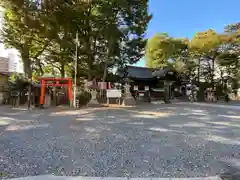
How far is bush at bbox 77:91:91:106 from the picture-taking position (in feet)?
36.5

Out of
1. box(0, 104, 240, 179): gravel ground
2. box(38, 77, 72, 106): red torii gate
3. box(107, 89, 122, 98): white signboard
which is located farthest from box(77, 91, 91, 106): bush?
box(0, 104, 240, 179): gravel ground

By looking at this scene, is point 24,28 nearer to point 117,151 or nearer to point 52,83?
point 52,83

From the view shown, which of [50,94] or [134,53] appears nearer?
[50,94]

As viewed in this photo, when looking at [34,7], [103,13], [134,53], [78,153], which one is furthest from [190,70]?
[78,153]

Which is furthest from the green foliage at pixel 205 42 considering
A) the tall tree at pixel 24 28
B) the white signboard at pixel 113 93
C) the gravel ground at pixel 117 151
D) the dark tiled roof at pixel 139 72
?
the gravel ground at pixel 117 151

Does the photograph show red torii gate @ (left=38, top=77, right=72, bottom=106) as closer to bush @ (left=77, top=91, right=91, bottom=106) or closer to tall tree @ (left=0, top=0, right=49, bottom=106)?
tall tree @ (left=0, top=0, right=49, bottom=106)

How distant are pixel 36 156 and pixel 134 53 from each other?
1076cm

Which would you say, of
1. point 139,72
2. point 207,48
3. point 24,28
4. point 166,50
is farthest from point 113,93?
point 207,48

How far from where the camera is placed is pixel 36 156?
3.08 metres

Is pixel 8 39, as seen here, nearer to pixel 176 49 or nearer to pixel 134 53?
pixel 134 53

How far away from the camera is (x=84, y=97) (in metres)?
11.3

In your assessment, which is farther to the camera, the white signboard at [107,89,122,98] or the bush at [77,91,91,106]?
the white signboard at [107,89,122,98]

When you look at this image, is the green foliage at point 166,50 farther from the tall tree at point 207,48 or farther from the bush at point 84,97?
the bush at point 84,97

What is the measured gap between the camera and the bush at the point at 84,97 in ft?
36.5
